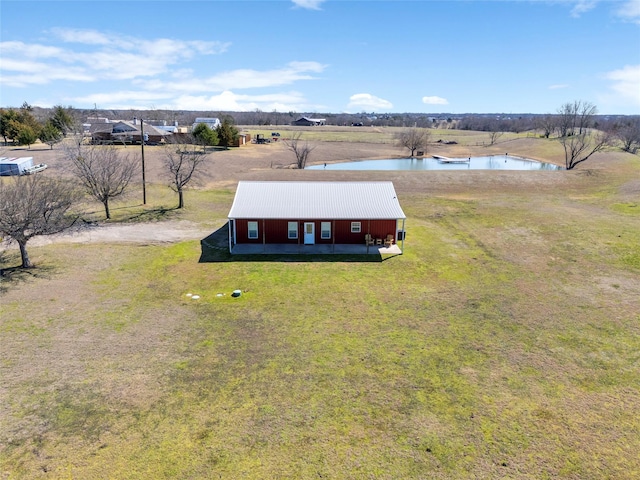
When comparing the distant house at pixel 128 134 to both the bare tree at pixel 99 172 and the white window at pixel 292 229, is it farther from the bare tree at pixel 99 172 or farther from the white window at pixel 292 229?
the white window at pixel 292 229

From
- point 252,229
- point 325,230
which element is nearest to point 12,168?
point 252,229

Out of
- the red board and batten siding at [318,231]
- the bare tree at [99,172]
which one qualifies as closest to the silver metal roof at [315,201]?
the red board and batten siding at [318,231]

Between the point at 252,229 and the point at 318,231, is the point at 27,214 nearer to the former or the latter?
the point at 252,229

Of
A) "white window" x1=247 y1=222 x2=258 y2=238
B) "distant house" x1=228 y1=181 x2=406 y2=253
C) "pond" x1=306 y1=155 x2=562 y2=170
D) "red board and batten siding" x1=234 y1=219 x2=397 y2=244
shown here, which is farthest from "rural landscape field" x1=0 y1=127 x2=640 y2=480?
"pond" x1=306 y1=155 x2=562 y2=170

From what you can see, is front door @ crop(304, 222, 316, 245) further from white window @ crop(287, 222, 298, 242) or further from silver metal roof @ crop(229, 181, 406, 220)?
silver metal roof @ crop(229, 181, 406, 220)

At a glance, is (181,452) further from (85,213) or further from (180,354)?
(85,213)

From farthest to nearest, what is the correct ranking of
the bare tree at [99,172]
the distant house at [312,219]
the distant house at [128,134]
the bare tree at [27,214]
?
1. the distant house at [128,134]
2. the bare tree at [99,172]
3. the distant house at [312,219]
4. the bare tree at [27,214]
